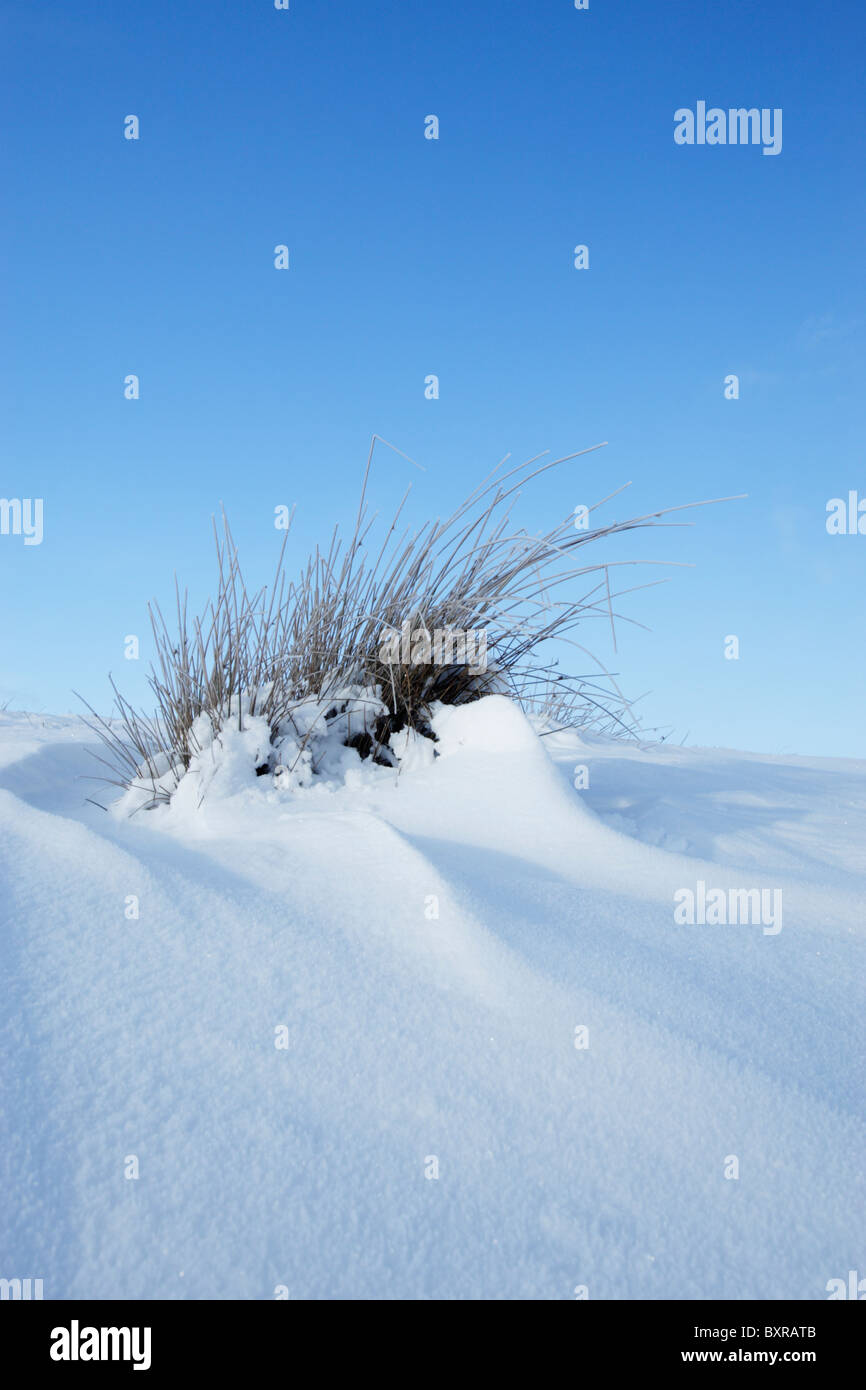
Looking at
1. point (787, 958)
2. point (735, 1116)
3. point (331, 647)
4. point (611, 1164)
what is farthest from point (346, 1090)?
point (331, 647)

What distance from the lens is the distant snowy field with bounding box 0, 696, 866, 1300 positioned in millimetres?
776

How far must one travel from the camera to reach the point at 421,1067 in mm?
977

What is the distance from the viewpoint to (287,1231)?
782mm

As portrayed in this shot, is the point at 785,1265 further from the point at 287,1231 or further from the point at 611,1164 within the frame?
the point at 287,1231

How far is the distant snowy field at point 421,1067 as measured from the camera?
30.6 inches

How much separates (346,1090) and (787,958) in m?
0.72

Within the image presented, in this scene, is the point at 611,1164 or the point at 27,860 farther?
the point at 27,860

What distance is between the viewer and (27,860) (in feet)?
4.85
